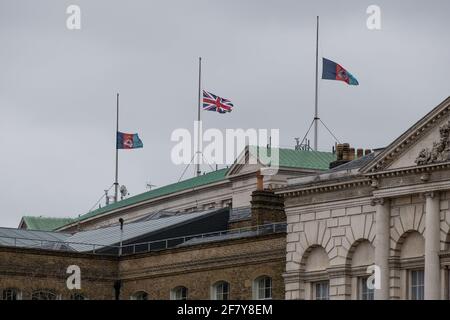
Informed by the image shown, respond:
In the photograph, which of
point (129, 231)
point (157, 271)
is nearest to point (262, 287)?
point (157, 271)

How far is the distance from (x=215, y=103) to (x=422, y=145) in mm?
46792

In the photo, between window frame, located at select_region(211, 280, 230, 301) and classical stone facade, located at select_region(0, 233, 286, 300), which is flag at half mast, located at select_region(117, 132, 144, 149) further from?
window frame, located at select_region(211, 280, 230, 301)

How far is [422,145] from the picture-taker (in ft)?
281

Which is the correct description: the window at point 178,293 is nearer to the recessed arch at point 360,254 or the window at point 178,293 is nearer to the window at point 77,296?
the window at point 77,296

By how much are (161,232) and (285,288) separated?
19.2 meters

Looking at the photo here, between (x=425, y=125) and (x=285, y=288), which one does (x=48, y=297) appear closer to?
(x=285, y=288)

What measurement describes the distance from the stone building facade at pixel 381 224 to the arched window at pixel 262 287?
3.78m

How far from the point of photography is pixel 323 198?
300 ft

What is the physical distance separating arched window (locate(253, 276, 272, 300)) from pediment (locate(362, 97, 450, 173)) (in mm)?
12129

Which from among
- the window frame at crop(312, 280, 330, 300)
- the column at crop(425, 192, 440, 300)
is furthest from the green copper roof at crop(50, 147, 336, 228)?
the column at crop(425, 192, 440, 300)

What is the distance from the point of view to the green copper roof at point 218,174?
143m

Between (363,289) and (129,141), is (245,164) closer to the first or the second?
(129,141)
